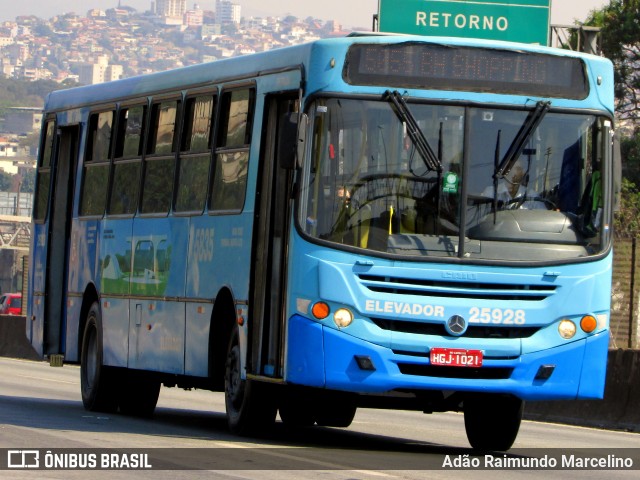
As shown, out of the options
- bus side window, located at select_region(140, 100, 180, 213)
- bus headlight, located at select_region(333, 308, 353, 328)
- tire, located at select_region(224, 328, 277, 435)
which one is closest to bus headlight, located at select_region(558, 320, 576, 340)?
bus headlight, located at select_region(333, 308, 353, 328)

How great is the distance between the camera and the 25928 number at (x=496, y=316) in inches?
518

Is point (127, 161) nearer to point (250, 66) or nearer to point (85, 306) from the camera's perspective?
point (85, 306)

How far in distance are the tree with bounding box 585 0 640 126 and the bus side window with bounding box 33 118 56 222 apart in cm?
2937

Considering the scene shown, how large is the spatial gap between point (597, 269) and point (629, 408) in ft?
22.9

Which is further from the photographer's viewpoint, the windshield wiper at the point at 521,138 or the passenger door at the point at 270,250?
the passenger door at the point at 270,250

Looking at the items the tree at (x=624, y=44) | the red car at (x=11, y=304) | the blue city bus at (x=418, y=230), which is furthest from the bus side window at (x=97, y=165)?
the red car at (x=11, y=304)

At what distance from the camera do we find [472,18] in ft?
79.6

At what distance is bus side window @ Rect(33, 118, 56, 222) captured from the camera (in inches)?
801

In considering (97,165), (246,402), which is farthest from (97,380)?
(246,402)

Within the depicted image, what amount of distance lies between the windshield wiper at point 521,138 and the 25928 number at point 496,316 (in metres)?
1.05

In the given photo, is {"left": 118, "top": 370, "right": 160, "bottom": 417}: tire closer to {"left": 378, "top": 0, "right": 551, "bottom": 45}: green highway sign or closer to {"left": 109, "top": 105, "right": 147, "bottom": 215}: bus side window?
{"left": 109, "top": 105, "right": 147, "bottom": 215}: bus side window

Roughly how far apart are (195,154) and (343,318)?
11.6 feet

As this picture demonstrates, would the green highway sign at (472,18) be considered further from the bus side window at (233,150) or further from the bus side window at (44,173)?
the bus side window at (233,150)

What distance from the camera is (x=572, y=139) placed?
13711 mm
